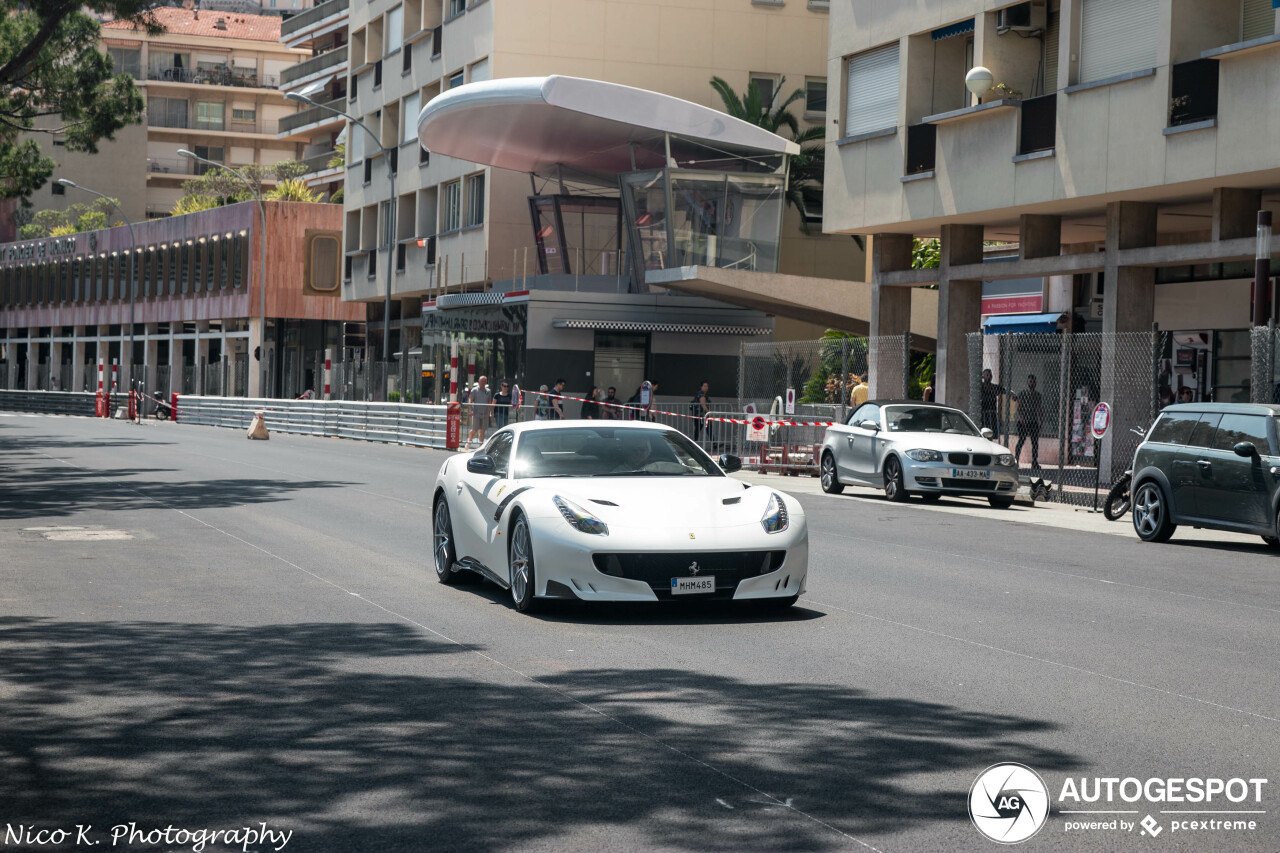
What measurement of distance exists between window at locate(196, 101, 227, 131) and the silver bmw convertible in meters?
91.6

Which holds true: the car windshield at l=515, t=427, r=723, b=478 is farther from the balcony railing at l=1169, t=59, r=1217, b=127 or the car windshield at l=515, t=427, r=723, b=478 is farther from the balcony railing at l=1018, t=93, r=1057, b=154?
the balcony railing at l=1018, t=93, r=1057, b=154

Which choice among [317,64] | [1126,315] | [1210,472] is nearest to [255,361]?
[317,64]

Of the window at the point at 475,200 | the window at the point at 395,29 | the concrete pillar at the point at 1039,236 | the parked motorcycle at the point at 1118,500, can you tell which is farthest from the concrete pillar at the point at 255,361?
the parked motorcycle at the point at 1118,500

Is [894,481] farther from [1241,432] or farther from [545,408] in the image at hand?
[545,408]

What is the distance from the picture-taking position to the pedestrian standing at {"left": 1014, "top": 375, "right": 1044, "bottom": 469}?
88.1 feet

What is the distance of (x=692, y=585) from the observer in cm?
1027

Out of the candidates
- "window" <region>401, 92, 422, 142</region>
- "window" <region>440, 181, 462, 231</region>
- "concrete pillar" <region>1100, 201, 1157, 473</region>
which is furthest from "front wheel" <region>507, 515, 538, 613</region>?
"window" <region>401, 92, 422, 142</region>

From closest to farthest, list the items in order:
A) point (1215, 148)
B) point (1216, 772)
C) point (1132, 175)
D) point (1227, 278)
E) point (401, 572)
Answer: point (1216, 772) → point (401, 572) → point (1215, 148) → point (1132, 175) → point (1227, 278)

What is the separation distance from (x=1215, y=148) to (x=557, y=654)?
19021 millimetres

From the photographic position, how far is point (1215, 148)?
81.4ft

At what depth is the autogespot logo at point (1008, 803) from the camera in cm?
545

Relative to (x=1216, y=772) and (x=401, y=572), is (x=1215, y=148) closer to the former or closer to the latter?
(x=401, y=572)

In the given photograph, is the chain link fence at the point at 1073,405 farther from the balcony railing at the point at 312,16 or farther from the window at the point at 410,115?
the balcony railing at the point at 312,16

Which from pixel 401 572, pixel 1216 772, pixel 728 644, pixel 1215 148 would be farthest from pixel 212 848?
pixel 1215 148
